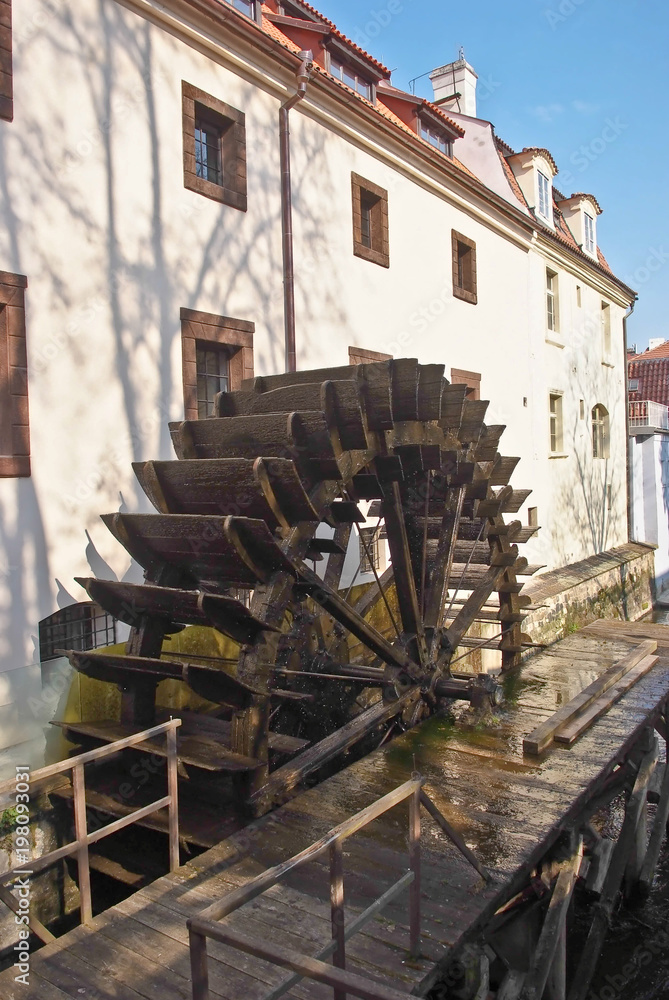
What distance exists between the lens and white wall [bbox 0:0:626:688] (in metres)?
5.38

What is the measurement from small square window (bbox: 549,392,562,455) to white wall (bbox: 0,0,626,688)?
6.24 m

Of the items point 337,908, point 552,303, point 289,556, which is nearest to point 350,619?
point 289,556

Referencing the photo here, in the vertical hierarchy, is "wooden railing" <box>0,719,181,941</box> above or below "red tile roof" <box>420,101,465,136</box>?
below

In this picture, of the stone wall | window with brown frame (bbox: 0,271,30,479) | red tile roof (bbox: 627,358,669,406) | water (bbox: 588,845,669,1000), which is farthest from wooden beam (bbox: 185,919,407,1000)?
red tile roof (bbox: 627,358,669,406)

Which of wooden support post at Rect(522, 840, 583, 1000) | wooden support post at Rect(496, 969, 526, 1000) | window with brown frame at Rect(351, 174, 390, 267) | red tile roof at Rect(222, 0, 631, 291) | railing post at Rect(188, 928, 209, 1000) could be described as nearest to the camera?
railing post at Rect(188, 928, 209, 1000)

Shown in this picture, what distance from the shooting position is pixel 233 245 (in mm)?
7129

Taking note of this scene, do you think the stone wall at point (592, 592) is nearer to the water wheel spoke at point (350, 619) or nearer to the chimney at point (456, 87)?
the water wheel spoke at point (350, 619)

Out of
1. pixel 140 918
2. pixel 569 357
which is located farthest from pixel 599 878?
pixel 569 357

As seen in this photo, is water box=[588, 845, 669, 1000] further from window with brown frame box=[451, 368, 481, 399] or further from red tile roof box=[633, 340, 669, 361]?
red tile roof box=[633, 340, 669, 361]

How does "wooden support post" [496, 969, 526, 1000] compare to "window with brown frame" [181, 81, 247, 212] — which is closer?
"wooden support post" [496, 969, 526, 1000]

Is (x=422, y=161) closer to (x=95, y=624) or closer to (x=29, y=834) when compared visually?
(x=95, y=624)

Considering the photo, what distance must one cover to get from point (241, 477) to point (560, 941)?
10.0 feet

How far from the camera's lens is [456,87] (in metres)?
14.8

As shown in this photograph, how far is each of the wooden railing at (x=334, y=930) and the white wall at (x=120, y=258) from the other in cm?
327
